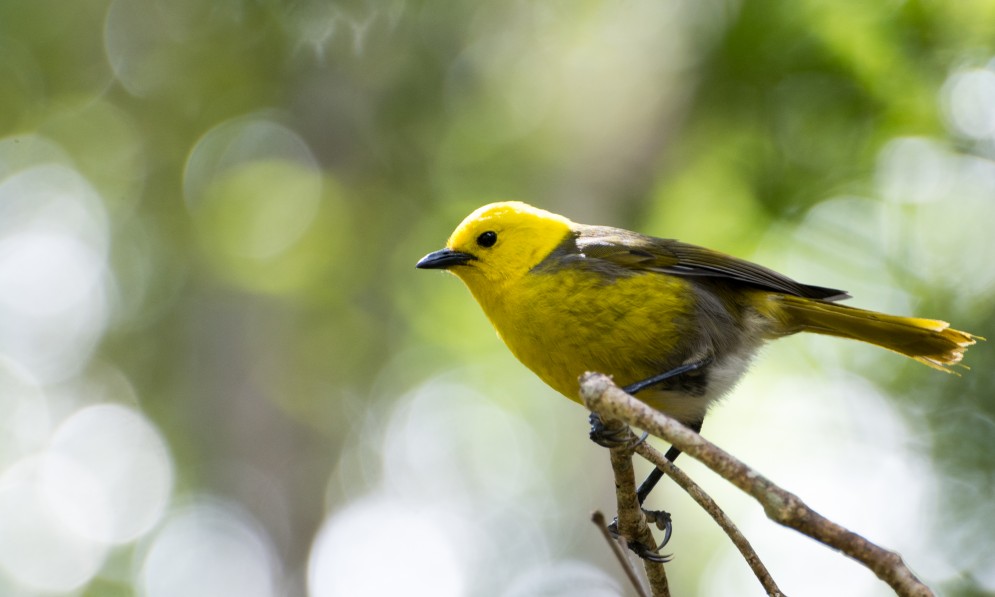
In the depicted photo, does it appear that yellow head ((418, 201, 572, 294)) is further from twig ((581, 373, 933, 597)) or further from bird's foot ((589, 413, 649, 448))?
twig ((581, 373, 933, 597))

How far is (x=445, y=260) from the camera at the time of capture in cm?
421

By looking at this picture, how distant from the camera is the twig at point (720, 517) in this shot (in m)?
2.08

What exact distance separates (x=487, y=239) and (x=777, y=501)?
104 inches

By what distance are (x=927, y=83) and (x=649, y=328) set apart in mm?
2305

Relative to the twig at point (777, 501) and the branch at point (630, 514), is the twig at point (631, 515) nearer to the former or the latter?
the branch at point (630, 514)

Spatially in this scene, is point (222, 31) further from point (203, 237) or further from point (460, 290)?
point (460, 290)

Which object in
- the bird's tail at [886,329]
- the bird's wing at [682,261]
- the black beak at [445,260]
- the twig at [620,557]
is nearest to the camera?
the twig at [620,557]

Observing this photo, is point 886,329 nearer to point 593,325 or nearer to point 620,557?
point 593,325

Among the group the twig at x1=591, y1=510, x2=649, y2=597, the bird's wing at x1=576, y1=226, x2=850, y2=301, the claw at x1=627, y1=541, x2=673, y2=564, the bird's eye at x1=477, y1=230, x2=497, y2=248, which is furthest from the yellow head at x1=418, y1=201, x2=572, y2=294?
the twig at x1=591, y1=510, x2=649, y2=597

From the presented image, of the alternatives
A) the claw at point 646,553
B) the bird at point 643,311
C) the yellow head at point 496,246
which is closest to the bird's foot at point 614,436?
the claw at point 646,553

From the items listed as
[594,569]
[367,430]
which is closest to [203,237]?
[367,430]

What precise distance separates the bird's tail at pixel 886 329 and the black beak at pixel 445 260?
4.58 feet

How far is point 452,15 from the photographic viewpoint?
304 inches

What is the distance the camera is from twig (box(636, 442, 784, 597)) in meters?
2.08
